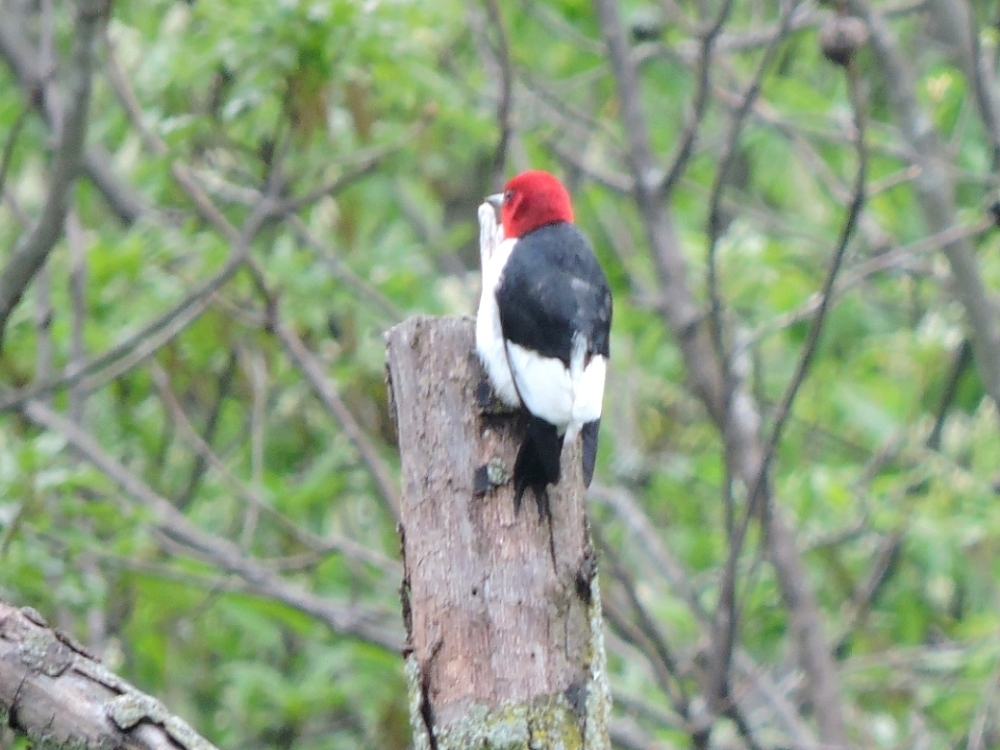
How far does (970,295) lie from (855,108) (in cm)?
178

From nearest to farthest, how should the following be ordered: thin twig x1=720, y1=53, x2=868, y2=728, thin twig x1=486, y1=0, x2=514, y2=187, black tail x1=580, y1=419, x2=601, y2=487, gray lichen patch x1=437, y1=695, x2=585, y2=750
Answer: gray lichen patch x1=437, y1=695, x2=585, y2=750, black tail x1=580, y1=419, x2=601, y2=487, thin twig x1=720, y1=53, x2=868, y2=728, thin twig x1=486, y1=0, x2=514, y2=187

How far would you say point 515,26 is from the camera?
20.9 ft

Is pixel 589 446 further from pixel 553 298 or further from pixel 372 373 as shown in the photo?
pixel 372 373

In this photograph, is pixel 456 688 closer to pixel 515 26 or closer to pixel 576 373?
pixel 576 373

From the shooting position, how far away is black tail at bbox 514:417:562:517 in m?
2.58

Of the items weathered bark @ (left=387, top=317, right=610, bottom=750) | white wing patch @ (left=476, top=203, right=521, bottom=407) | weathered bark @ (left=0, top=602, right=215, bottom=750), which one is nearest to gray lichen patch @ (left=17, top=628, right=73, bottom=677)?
weathered bark @ (left=0, top=602, right=215, bottom=750)

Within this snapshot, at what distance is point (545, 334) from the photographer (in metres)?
3.16

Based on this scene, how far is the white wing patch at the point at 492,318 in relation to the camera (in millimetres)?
2773

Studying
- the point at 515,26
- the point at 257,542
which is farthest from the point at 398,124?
the point at 257,542

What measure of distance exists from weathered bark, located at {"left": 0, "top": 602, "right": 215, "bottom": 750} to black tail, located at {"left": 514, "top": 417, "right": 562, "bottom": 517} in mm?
722

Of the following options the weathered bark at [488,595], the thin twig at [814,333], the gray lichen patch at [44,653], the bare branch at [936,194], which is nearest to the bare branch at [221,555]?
the thin twig at [814,333]

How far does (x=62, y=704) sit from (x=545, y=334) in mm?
1369

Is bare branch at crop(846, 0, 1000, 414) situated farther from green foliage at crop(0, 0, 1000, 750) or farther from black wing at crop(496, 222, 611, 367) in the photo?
black wing at crop(496, 222, 611, 367)

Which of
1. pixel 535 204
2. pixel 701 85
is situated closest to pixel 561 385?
pixel 535 204
